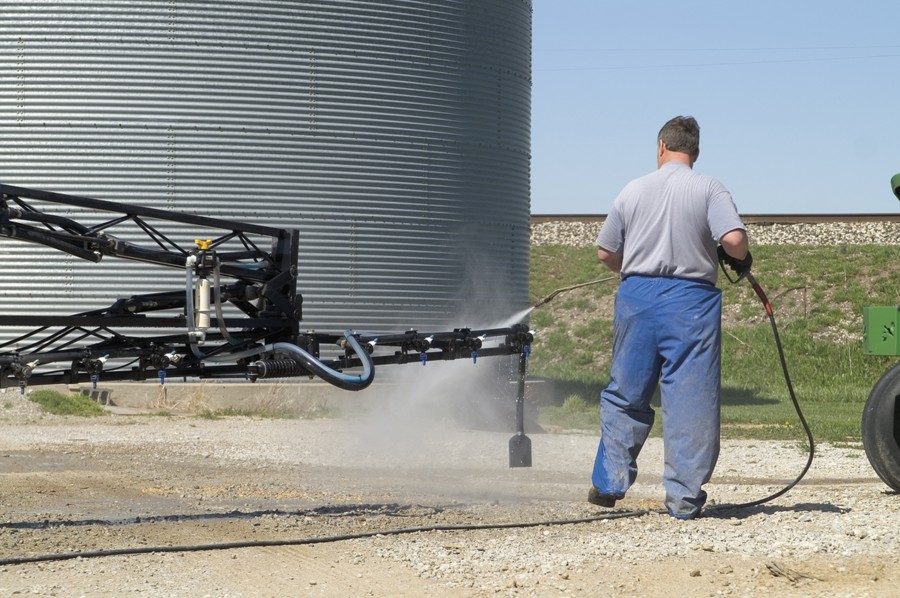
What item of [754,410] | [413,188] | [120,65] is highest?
[120,65]

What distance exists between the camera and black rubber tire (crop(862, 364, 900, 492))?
28.1 ft

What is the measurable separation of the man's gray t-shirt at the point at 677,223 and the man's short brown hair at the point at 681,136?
164 millimetres

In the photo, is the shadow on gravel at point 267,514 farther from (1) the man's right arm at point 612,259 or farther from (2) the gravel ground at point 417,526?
(1) the man's right arm at point 612,259

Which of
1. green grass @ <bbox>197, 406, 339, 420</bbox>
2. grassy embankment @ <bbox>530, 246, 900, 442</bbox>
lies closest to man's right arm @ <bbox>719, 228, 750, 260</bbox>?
green grass @ <bbox>197, 406, 339, 420</bbox>

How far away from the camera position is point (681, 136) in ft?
25.3

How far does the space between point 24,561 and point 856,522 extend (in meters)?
4.44

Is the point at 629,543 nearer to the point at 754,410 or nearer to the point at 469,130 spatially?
the point at 469,130

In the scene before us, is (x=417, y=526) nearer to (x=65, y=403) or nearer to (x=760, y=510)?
(x=760, y=510)

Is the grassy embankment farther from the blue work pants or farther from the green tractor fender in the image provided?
the blue work pants

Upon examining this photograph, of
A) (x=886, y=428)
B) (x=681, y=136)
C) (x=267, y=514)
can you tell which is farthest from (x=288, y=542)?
(x=886, y=428)

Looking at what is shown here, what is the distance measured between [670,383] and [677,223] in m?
→ 0.90

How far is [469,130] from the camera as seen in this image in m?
18.3

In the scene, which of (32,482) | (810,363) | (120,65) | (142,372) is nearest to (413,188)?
(120,65)

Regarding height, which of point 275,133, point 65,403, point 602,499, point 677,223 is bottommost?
point 65,403
